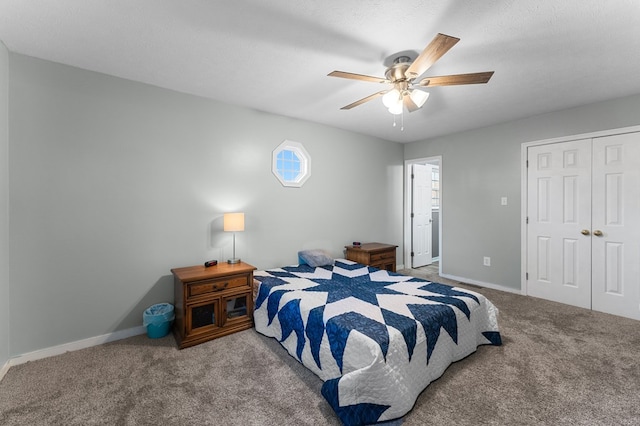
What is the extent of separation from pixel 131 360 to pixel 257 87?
8.81ft

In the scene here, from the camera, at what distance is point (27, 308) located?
213 cm

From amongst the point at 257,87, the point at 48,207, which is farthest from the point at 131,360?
the point at 257,87

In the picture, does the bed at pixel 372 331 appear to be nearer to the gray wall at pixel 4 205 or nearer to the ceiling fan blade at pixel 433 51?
the ceiling fan blade at pixel 433 51

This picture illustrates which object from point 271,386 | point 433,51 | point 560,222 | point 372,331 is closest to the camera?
point 433,51

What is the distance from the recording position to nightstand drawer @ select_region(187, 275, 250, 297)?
239cm

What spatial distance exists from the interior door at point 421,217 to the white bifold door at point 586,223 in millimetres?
1880

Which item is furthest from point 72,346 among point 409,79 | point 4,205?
point 409,79

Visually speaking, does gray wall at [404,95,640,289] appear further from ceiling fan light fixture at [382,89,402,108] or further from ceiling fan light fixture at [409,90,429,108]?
ceiling fan light fixture at [382,89,402,108]

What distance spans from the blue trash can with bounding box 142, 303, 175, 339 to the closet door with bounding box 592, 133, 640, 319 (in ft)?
15.7

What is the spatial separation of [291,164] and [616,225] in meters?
3.93

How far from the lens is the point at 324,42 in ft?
6.33

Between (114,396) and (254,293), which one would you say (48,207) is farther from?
(254,293)

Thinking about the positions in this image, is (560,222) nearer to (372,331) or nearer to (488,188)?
(488,188)

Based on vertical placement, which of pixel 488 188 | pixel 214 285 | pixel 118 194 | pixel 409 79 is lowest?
pixel 214 285
